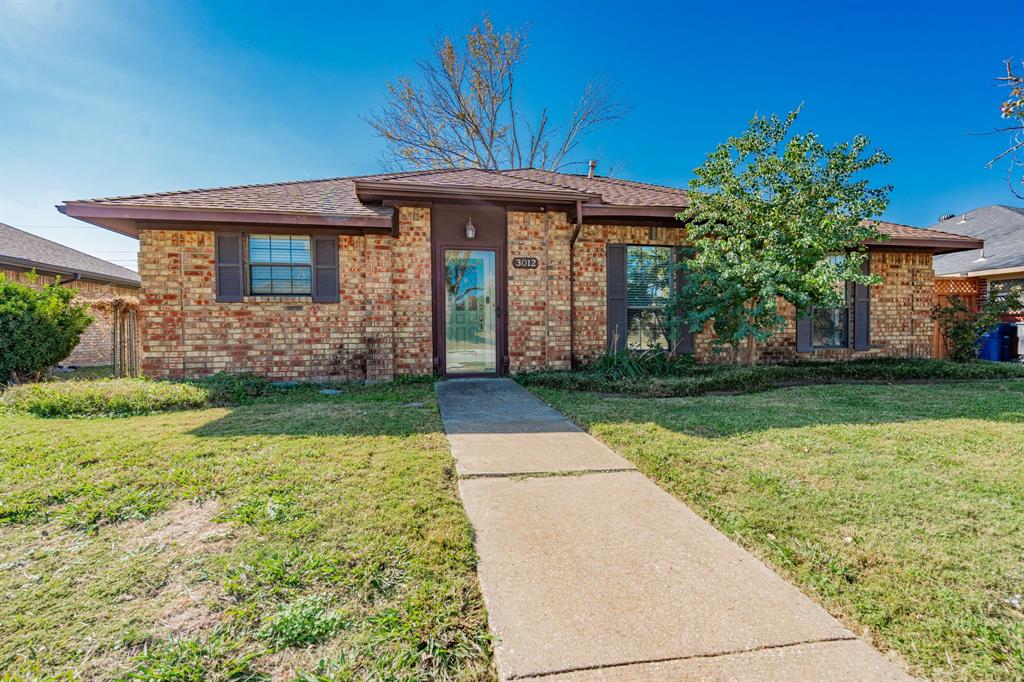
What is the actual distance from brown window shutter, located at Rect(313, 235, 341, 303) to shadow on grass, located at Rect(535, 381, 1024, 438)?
11.9ft

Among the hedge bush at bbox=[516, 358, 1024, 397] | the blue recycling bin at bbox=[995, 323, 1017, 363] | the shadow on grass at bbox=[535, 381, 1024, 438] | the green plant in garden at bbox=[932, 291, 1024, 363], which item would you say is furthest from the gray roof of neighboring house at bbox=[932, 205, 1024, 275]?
the shadow on grass at bbox=[535, 381, 1024, 438]

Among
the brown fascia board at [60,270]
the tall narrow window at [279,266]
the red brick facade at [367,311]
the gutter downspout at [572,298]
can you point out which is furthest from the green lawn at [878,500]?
the brown fascia board at [60,270]

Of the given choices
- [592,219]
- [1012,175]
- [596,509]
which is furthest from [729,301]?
[596,509]

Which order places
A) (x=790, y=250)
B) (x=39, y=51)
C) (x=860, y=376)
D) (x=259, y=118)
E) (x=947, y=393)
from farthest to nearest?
(x=259, y=118)
(x=39, y=51)
(x=860, y=376)
(x=790, y=250)
(x=947, y=393)

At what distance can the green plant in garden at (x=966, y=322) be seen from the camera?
902 centimetres

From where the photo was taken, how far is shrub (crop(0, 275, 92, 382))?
21.7 feet

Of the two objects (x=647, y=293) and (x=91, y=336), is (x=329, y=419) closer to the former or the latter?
(x=647, y=293)

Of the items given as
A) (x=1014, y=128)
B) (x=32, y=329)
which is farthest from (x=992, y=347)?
(x=32, y=329)

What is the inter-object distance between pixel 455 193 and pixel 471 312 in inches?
72.6

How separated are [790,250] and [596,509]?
5.59 metres

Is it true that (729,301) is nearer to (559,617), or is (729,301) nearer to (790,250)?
(790,250)

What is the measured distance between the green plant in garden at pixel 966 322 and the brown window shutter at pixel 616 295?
22.4ft

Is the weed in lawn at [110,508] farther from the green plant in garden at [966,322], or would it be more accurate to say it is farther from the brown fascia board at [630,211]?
the green plant in garden at [966,322]

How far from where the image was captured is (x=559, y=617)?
1.55 metres
